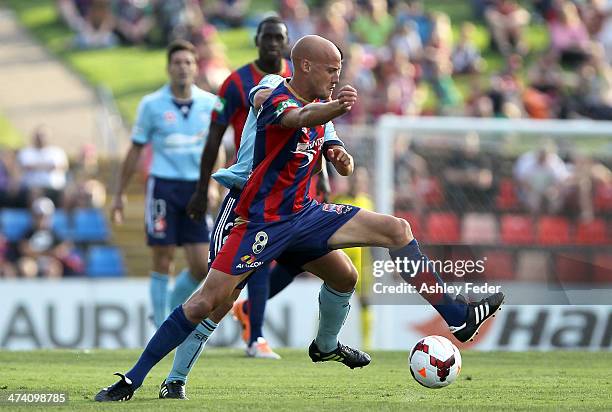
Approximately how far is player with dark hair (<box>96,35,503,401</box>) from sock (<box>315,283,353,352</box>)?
27cm

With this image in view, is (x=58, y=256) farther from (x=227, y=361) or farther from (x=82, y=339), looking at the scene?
(x=227, y=361)

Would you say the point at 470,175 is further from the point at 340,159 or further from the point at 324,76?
the point at 324,76

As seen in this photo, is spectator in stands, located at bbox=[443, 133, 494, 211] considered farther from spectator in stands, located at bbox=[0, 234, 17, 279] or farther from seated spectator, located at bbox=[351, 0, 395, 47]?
seated spectator, located at bbox=[351, 0, 395, 47]

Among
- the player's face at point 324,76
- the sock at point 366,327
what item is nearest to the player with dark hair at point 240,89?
the player's face at point 324,76

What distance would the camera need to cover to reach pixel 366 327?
53.3ft

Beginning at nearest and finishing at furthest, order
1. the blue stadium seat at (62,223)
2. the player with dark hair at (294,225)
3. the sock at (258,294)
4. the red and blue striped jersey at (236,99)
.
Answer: the player with dark hair at (294,225)
the red and blue striped jersey at (236,99)
the sock at (258,294)
the blue stadium seat at (62,223)

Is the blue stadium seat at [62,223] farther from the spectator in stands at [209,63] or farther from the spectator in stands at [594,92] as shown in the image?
the spectator in stands at [594,92]

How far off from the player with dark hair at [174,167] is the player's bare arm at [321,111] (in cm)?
455

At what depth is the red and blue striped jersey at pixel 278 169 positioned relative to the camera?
7.88 m

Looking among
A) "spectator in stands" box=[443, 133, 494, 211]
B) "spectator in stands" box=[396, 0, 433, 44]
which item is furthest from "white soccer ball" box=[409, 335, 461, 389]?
"spectator in stands" box=[396, 0, 433, 44]

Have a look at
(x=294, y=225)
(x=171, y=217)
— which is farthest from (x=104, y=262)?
(x=294, y=225)

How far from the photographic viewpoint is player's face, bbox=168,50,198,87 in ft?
39.5

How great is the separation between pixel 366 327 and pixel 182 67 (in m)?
5.42

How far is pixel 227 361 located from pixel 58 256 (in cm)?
773
